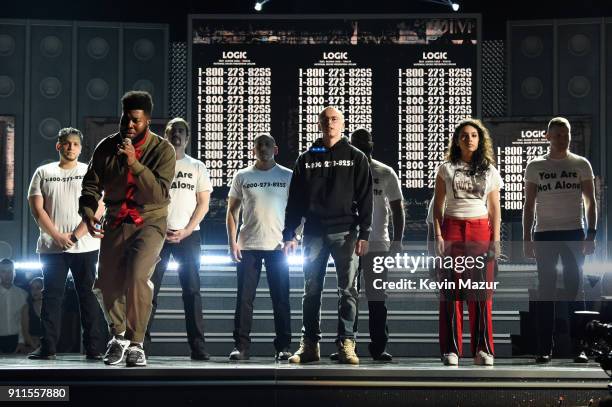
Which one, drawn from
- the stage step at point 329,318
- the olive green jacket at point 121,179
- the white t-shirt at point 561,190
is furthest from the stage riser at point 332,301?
the olive green jacket at point 121,179

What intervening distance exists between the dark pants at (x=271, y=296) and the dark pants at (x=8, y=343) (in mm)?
2222

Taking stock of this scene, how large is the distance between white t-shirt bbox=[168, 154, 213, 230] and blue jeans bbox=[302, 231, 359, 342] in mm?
934

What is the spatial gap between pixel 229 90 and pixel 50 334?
3477 millimetres

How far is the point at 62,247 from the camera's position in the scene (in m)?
6.18

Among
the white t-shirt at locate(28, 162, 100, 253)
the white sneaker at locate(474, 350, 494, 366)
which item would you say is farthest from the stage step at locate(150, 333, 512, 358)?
the white sneaker at locate(474, 350, 494, 366)

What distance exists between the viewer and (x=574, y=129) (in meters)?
9.14

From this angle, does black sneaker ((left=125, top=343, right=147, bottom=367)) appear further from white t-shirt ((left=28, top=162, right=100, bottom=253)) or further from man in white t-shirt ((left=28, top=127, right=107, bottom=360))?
white t-shirt ((left=28, top=162, right=100, bottom=253))

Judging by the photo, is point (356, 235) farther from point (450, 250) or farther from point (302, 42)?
Answer: point (302, 42)

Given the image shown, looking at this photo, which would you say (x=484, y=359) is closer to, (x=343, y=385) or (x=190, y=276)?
(x=343, y=385)

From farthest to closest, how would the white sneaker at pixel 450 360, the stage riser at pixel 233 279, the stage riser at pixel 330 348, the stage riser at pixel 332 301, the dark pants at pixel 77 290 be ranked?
1. the stage riser at pixel 233 279
2. the stage riser at pixel 332 301
3. the stage riser at pixel 330 348
4. the dark pants at pixel 77 290
5. the white sneaker at pixel 450 360

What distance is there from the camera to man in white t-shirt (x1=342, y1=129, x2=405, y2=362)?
6.26 meters

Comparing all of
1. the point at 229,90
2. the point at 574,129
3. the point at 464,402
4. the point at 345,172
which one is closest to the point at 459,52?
the point at 574,129

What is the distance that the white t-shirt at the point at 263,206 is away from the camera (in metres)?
6.36

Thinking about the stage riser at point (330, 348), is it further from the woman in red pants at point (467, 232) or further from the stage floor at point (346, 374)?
the stage floor at point (346, 374)
